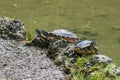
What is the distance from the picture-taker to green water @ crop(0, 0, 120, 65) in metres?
7.35

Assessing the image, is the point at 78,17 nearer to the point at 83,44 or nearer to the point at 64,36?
the point at 64,36

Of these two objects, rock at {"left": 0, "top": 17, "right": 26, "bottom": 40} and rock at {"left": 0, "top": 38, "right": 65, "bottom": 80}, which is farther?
rock at {"left": 0, "top": 17, "right": 26, "bottom": 40}

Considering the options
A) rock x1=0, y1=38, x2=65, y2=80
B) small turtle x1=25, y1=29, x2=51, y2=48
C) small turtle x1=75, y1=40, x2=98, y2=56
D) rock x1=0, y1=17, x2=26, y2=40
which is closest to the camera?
rock x1=0, y1=38, x2=65, y2=80

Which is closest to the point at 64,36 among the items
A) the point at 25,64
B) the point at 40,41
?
the point at 40,41

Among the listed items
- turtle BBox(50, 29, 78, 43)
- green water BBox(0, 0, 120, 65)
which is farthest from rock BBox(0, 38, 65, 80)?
green water BBox(0, 0, 120, 65)

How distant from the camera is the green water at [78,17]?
7.35m

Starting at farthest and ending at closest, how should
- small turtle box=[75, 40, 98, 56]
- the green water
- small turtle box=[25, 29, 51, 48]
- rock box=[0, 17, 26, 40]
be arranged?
the green water, rock box=[0, 17, 26, 40], small turtle box=[25, 29, 51, 48], small turtle box=[75, 40, 98, 56]

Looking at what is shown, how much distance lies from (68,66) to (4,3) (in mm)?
6238

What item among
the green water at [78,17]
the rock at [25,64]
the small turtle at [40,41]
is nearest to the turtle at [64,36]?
the small turtle at [40,41]

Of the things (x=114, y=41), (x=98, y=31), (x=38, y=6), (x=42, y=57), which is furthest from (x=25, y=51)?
(x=38, y=6)

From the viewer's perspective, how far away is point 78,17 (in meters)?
8.98

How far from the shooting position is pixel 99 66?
3.78 metres

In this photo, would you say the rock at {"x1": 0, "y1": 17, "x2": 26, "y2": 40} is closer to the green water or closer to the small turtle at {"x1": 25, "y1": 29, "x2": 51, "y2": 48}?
the small turtle at {"x1": 25, "y1": 29, "x2": 51, "y2": 48}

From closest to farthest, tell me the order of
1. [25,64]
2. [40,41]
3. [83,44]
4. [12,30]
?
[25,64] → [83,44] → [40,41] → [12,30]
